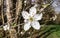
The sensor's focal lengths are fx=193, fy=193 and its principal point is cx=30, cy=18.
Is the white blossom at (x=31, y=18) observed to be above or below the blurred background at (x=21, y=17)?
above

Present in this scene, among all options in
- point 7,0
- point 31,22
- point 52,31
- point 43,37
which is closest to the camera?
point 31,22

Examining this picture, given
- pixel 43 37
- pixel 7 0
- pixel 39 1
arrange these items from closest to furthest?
pixel 7 0
pixel 39 1
pixel 43 37

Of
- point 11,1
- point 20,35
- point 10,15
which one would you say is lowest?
point 20,35

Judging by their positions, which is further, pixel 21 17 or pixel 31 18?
pixel 21 17

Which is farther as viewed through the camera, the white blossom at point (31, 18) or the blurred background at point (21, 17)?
the blurred background at point (21, 17)

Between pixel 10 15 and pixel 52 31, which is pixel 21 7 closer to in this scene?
pixel 10 15

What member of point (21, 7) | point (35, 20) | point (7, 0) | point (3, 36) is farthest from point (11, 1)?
point (35, 20)

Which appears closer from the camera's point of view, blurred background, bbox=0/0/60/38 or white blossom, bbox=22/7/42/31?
white blossom, bbox=22/7/42/31

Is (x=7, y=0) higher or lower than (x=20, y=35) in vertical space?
higher
